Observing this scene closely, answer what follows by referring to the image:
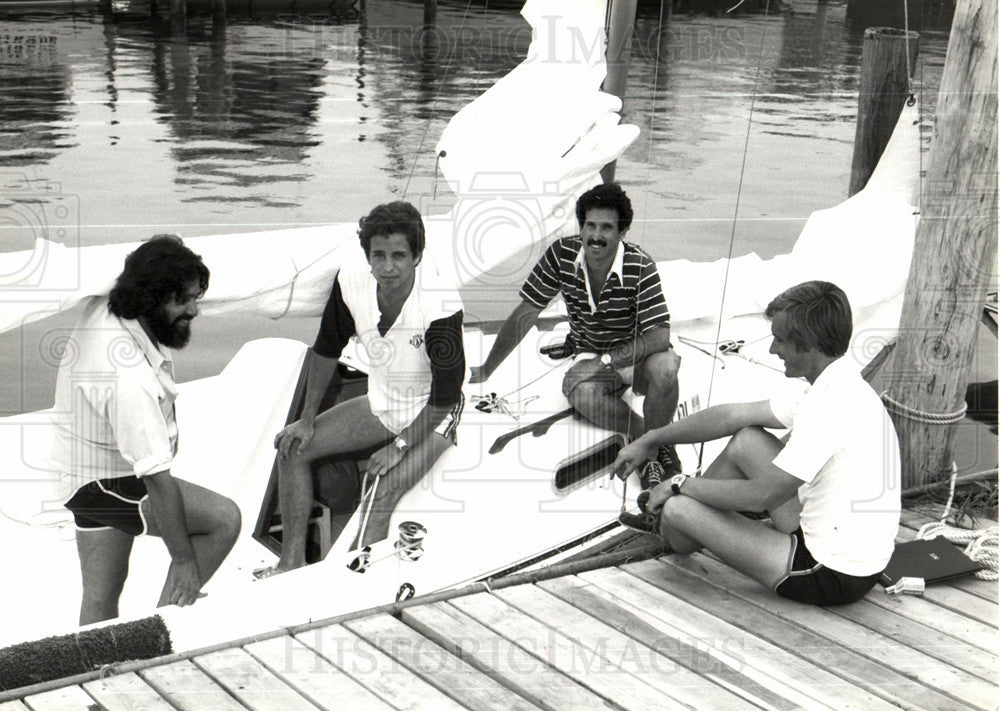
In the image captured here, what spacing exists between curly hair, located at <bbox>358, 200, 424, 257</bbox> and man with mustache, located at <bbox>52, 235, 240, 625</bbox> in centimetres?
51

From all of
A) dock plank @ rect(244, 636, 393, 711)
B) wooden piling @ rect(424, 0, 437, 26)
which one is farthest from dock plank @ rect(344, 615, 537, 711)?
wooden piling @ rect(424, 0, 437, 26)

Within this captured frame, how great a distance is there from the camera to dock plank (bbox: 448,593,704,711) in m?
2.37

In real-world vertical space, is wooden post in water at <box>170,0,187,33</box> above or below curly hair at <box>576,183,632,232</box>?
above

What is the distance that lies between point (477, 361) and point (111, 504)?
1683 millimetres

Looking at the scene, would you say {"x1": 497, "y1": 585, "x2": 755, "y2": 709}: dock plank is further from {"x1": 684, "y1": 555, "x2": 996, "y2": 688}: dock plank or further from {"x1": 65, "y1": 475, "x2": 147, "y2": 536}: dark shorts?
{"x1": 65, "y1": 475, "x2": 147, "y2": 536}: dark shorts

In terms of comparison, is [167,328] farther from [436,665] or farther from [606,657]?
[606,657]

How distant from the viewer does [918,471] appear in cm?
345

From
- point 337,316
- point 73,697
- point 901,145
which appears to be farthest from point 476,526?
point 901,145

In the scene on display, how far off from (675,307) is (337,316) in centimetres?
149

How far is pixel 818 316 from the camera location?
264 cm

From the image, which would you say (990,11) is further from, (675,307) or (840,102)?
(840,102)

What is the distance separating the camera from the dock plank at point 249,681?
230 centimetres

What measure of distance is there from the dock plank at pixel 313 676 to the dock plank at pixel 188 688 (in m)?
0.12

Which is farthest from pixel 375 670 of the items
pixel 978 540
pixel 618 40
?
pixel 618 40
